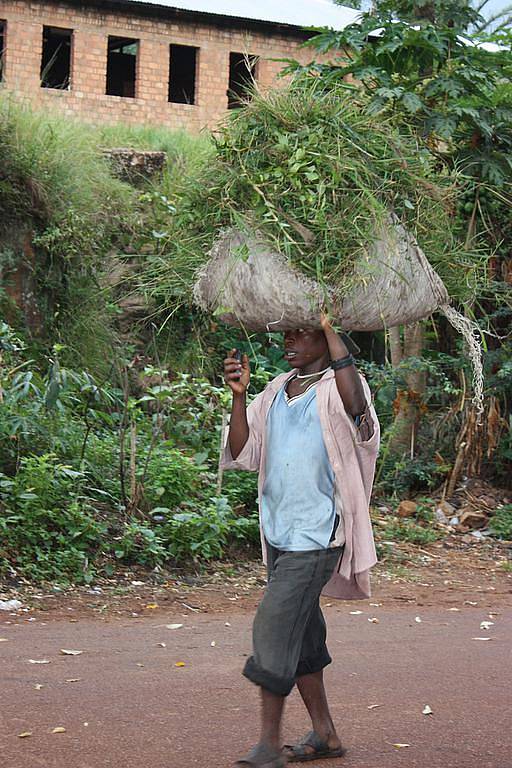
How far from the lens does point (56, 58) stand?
2166 cm

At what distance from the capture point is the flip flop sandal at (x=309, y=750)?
380cm

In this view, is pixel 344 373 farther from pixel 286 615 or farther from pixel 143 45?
pixel 143 45

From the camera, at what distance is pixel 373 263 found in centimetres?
370

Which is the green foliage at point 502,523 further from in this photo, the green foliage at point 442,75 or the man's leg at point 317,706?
the man's leg at point 317,706

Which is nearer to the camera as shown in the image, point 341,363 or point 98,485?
point 341,363

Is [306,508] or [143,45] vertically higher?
[143,45]

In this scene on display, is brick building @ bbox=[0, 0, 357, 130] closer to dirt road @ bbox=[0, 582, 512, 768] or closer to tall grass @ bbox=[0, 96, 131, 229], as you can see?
tall grass @ bbox=[0, 96, 131, 229]

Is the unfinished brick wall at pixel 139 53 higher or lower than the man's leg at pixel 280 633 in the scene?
higher

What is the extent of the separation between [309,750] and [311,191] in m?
2.09

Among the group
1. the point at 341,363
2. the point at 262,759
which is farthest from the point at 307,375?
the point at 262,759

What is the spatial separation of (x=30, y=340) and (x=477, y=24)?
522 centimetres

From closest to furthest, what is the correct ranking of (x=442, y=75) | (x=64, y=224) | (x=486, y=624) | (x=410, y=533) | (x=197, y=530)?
(x=486, y=624) < (x=197, y=530) < (x=442, y=75) < (x=410, y=533) < (x=64, y=224)

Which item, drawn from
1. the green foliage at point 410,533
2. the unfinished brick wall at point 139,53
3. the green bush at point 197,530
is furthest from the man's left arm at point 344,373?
the unfinished brick wall at point 139,53

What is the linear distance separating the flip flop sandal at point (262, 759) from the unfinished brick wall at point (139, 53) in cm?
1583
